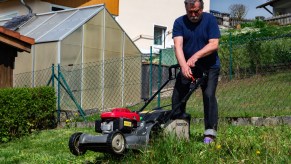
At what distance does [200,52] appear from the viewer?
5703 millimetres

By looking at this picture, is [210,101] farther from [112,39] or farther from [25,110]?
[112,39]

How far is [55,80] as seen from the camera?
13531mm

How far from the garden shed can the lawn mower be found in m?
8.08

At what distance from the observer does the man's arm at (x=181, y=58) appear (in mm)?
5609

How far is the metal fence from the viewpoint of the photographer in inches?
477

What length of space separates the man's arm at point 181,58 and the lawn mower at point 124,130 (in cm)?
13

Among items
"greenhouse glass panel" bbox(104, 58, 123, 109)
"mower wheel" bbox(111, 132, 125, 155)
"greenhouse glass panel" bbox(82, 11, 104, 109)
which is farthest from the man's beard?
"greenhouse glass panel" bbox(104, 58, 123, 109)

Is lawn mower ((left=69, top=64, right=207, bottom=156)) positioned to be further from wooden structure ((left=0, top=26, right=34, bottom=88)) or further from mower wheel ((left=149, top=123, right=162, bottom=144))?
wooden structure ((left=0, top=26, right=34, bottom=88))

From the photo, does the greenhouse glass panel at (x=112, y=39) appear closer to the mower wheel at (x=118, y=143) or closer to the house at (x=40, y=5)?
the house at (x=40, y=5)

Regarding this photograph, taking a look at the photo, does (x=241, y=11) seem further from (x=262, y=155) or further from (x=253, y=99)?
(x=262, y=155)

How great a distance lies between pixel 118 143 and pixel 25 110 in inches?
261

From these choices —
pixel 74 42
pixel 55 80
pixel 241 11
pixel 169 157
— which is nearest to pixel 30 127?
pixel 55 80

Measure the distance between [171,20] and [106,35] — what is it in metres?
11.6

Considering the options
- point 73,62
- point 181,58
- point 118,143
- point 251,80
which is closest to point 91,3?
point 73,62
